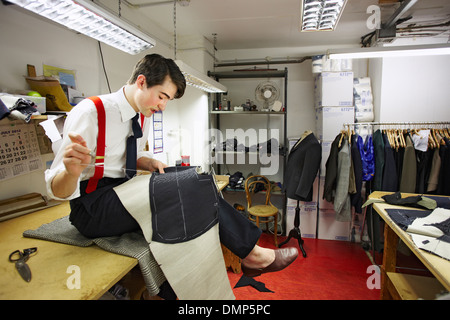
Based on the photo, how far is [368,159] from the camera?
2770 millimetres

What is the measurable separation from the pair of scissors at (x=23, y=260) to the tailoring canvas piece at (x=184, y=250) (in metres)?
0.40

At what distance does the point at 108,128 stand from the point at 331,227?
3.11 metres

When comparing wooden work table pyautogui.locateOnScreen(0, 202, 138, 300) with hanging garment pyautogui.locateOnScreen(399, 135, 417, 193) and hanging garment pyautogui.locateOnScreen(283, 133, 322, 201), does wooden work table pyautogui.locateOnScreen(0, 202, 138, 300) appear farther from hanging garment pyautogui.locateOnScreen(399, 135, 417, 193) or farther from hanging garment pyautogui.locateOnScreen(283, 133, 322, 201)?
hanging garment pyautogui.locateOnScreen(399, 135, 417, 193)

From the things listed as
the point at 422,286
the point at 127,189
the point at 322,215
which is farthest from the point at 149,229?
the point at 322,215

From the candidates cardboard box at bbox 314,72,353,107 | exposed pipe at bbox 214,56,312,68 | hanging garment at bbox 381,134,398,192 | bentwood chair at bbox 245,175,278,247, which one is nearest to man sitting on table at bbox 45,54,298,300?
bentwood chair at bbox 245,175,278,247

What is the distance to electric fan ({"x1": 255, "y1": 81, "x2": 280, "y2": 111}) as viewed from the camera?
11.2 feet

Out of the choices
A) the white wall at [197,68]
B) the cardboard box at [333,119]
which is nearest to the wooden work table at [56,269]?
the white wall at [197,68]

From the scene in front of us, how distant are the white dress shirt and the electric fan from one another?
2.49 meters

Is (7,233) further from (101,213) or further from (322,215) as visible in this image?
(322,215)

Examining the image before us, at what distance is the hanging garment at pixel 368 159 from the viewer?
109 inches

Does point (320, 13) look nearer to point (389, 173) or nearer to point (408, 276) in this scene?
point (389, 173)

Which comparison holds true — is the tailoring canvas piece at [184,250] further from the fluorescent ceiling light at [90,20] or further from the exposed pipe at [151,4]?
the exposed pipe at [151,4]

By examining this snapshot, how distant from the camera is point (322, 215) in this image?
10.8 feet

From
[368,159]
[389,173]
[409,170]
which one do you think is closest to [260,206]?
[368,159]
